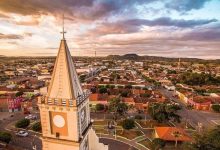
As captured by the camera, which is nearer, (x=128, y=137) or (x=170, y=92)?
(x=128, y=137)

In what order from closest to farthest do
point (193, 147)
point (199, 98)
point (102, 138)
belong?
1. point (193, 147)
2. point (102, 138)
3. point (199, 98)

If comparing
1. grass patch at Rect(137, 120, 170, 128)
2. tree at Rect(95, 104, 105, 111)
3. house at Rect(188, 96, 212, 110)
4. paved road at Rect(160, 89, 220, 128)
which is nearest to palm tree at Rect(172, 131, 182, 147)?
grass patch at Rect(137, 120, 170, 128)

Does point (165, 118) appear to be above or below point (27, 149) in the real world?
above

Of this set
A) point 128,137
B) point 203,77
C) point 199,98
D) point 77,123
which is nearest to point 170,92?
point 199,98

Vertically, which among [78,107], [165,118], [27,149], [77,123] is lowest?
[27,149]

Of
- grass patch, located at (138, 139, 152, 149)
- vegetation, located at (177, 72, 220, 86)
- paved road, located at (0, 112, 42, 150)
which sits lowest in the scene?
paved road, located at (0, 112, 42, 150)

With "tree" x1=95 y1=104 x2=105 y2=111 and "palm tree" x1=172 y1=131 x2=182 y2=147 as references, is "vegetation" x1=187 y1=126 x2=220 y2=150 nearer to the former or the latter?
"palm tree" x1=172 y1=131 x2=182 y2=147

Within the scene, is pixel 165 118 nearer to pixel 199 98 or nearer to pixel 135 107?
pixel 135 107

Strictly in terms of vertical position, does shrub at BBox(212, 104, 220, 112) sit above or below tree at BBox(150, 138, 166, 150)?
below

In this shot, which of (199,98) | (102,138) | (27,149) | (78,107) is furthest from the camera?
(199,98)
